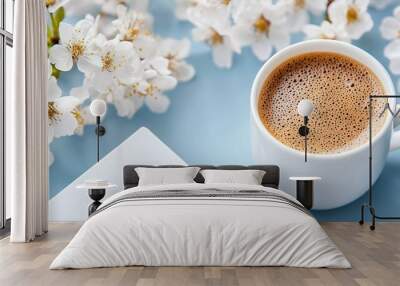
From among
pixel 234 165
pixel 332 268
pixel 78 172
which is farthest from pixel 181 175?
pixel 332 268

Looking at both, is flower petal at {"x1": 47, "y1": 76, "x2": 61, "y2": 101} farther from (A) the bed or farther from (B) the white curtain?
(A) the bed

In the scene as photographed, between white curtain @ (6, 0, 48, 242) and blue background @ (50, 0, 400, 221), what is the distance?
0.84 meters

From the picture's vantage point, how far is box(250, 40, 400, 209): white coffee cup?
626 cm

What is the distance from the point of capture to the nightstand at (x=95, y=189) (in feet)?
20.4

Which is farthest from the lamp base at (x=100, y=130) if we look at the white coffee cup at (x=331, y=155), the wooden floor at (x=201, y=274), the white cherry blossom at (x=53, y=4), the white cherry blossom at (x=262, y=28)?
the wooden floor at (x=201, y=274)

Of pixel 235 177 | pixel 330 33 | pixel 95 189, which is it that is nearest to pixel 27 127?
pixel 95 189

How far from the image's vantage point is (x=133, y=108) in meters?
6.77

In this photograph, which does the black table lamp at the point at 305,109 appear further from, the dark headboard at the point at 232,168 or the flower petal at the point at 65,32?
the flower petal at the point at 65,32

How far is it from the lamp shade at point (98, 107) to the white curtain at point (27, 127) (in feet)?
2.27

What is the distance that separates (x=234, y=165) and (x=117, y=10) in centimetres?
213

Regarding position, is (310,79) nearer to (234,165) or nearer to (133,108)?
(234,165)

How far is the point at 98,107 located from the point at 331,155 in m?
2.48

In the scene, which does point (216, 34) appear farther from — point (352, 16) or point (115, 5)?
point (352, 16)

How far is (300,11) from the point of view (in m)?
6.70
